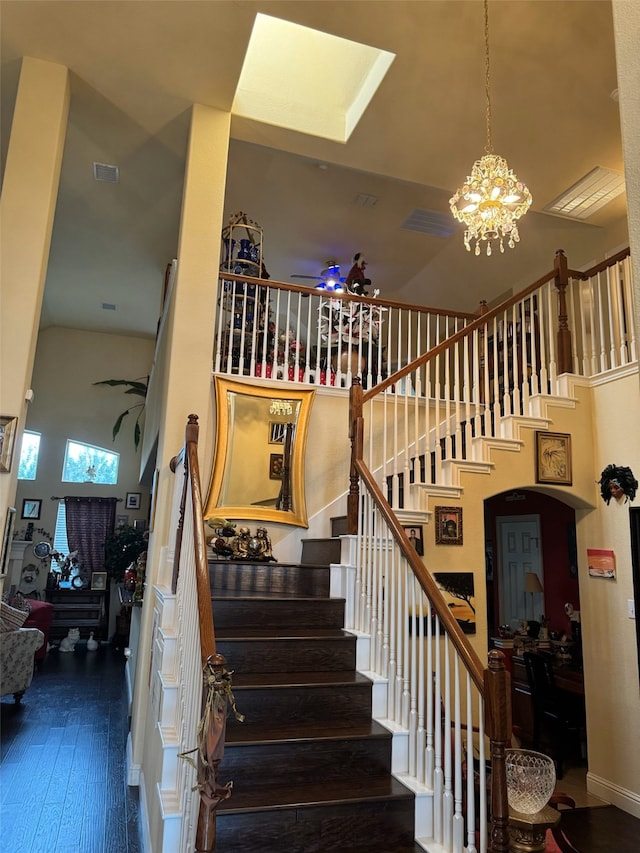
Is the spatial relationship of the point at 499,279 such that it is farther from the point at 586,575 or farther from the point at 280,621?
the point at 280,621

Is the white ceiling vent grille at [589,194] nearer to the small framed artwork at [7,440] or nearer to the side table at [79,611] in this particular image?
the small framed artwork at [7,440]

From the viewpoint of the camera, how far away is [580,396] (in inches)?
212

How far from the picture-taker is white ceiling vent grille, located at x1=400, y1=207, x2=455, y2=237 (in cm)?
699

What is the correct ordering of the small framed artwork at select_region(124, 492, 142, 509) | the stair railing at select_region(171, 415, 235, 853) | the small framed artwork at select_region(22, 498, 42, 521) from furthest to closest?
1. the small framed artwork at select_region(124, 492, 142, 509)
2. the small framed artwork at select_region(22, 498, 42, 521)
3. the stair railing at select_region(171, 415, 235, 853)

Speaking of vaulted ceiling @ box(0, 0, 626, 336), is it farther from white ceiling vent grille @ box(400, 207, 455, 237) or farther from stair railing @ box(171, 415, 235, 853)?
stair railing @ box(171, 415, 235, 853)

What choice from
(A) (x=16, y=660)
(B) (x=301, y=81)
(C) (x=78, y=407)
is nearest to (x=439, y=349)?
(B) (x=301, y=81)

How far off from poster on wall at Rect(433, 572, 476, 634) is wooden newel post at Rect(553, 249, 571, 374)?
2.30 meters

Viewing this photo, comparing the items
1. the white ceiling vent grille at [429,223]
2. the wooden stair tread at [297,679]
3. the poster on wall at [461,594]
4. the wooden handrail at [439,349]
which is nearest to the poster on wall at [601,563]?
the poster on wall at [461,594]

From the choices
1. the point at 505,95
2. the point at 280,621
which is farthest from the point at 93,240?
the point at 280,621

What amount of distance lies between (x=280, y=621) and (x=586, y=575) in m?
3.03

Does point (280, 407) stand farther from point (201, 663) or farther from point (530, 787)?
point (530, 787)

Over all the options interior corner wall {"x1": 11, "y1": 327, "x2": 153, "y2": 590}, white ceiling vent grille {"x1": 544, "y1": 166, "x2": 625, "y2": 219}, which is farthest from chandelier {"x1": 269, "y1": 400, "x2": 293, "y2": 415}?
interior corner wall {"x1": 11, "y1": 327, "x2": 153, "y2": 590}

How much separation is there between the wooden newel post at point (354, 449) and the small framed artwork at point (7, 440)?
2394 millimetres

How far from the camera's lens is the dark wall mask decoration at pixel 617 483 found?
4836mm
